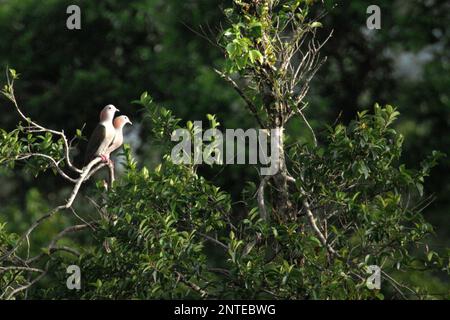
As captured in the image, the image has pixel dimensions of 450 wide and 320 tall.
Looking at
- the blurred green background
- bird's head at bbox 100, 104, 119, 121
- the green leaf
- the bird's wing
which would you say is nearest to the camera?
the green leaf

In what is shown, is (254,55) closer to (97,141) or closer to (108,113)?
(97,141)

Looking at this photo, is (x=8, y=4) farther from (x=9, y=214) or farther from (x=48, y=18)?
(x=9, y=214)

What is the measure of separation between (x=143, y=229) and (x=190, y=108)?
26.7 feet

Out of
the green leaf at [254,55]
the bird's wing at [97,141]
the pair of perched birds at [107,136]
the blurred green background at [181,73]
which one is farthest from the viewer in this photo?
the blurred green background at [181,73]

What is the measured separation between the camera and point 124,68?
15.9 metres

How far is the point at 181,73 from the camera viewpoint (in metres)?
14.2

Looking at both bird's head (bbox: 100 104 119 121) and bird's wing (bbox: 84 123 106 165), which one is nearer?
bird's wing (bbox: 84 123 106 165)

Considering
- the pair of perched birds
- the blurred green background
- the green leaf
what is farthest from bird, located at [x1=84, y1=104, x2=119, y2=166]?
the blurred green background

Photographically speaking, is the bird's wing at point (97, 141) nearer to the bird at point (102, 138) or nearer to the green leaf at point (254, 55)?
the bird at point (102, 138)

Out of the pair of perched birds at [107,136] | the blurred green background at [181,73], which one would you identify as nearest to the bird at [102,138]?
the pair of perched birds at [107,136]

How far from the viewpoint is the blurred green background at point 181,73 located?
13.1 meters

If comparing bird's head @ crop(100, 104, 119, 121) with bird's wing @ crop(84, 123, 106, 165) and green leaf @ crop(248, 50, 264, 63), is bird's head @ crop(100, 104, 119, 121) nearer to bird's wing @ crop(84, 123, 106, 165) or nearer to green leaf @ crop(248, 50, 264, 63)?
bird's wing @ crop(84, 123, 106, 165)

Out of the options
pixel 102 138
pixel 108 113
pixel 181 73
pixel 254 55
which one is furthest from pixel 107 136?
pixel 181 73

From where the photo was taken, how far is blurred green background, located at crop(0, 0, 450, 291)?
1309 cm
